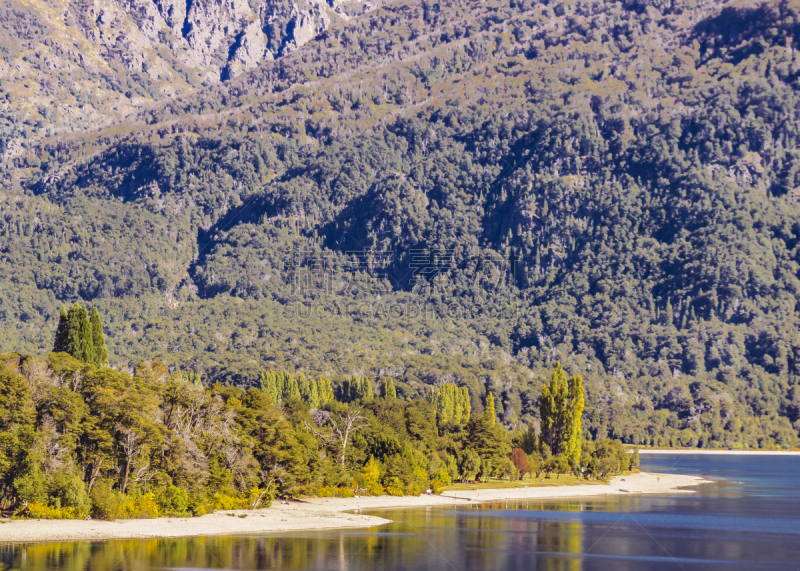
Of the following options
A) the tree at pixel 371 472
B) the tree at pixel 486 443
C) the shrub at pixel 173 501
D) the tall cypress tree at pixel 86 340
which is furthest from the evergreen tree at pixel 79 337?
the tree at pixel 486 443

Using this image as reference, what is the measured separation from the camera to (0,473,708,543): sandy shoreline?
96.4 m

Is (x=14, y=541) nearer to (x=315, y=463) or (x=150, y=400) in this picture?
(x=150, y=400)

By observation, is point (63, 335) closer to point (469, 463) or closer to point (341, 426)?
point (341, 426)

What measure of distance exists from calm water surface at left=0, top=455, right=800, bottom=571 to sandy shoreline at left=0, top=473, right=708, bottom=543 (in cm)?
232

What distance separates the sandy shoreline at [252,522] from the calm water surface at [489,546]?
91.3 inches

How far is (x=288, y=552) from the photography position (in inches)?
3831

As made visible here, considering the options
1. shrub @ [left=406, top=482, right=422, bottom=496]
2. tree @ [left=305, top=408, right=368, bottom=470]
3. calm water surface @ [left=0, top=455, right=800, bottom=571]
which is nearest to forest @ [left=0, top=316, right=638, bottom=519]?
tree @ [left=305, top=408, right=368, bottom=470]

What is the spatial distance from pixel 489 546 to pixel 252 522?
970 inches

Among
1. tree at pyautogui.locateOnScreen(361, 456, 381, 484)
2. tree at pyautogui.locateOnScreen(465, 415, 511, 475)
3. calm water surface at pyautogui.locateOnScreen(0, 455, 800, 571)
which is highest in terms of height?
tree at pyautogui.locateOnScreen(465, 415, 511, 475)

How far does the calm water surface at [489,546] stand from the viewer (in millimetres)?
91062

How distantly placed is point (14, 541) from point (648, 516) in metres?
80.9

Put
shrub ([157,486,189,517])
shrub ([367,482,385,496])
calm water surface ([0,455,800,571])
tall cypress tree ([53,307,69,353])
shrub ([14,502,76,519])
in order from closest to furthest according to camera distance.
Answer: calm water surface ([0,455,800,571]) → shrub ([14,502,76,519]) → shrub ([157,486,189,517]) → tall cypress tree ([53,307,69,353]) → shrub ([367,482,385,496])

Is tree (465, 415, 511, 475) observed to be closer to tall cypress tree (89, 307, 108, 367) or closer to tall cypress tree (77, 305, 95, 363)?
tall cypress tree (89, 307, 108, 367)

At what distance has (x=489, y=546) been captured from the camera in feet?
347
